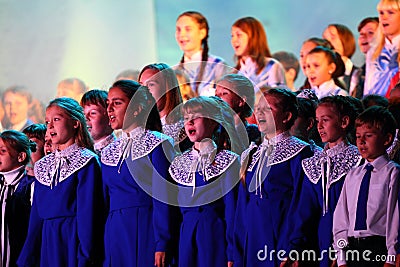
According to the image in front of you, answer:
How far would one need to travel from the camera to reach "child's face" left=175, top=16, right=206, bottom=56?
6.87m

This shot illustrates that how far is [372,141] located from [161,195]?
37.6 inches

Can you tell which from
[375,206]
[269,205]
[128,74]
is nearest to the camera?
[375,206]

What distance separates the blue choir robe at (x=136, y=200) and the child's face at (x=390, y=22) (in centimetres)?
261

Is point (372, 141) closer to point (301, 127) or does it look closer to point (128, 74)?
point (301, 127)

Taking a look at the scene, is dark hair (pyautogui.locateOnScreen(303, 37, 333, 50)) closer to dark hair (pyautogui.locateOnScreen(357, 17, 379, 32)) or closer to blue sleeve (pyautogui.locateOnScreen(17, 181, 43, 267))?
dark hair (pyautogui.locateOnScreen(357, 17, 379, 32))

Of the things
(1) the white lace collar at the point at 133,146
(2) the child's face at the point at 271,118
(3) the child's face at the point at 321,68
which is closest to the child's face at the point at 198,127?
(1) the white lace collar at the point at 133,146

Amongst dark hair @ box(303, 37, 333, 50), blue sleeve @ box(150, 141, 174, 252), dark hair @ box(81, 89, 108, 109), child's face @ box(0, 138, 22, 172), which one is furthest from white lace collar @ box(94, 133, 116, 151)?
dark hair @ box(303, 37, 333, 50)

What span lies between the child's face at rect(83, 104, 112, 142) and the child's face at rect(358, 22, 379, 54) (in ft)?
8.60

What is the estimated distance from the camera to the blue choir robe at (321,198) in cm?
379

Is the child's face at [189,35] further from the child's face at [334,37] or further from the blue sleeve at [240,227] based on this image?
the blue sleeve at [240,227]

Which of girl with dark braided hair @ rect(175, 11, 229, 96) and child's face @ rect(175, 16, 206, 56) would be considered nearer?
girl with dark braided hair @ rect(175, 11, 229, 96)

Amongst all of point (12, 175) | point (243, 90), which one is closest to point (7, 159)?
point (12, 175)

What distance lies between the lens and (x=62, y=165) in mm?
4195

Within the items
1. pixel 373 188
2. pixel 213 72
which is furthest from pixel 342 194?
pixel 213 72
